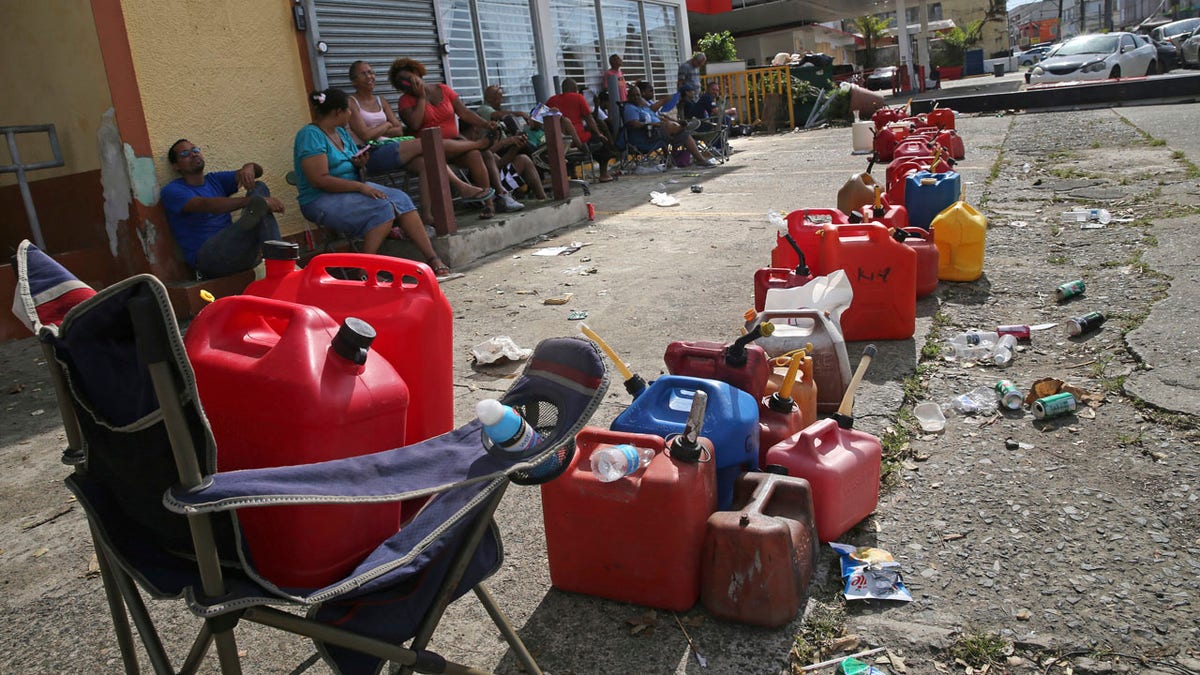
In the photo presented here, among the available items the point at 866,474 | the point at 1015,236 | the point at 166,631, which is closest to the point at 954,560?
the point at 866,474

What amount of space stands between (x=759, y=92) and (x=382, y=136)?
1443cm

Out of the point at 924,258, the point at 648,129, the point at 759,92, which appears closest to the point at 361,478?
the point at 924,258

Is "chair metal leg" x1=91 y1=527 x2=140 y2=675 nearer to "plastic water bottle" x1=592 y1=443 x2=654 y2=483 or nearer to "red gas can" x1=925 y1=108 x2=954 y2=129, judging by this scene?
"plastic water bottle" x1=592 y1=443 x2=654 y2=483

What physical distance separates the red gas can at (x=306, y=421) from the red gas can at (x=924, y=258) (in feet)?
12.9

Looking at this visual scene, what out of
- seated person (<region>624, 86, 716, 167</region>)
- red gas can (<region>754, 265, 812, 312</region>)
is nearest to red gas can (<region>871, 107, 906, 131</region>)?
seated person (<region>624, 86, 716, 167</region>)

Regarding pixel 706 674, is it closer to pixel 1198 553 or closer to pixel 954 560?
pixel 954 560

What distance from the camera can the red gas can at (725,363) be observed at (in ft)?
9.43

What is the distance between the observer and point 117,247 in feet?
20.5

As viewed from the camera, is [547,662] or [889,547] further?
[889,547]

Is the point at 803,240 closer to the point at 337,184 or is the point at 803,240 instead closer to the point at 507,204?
the point at 337,184

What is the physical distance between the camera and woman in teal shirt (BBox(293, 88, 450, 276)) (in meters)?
6.18

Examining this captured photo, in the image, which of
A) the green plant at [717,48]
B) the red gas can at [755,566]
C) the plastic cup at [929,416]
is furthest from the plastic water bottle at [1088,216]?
the green plant at [717,48]

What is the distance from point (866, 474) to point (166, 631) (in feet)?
7.11

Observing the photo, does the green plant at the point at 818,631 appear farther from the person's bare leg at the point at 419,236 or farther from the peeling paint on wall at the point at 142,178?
the peeling paint on wall at the point at 142,178
